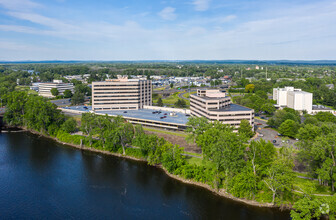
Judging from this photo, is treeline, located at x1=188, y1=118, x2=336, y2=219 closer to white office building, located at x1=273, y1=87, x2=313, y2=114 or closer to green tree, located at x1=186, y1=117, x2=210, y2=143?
green tree, located at x1=186, y1=117, x2=210, y2=143

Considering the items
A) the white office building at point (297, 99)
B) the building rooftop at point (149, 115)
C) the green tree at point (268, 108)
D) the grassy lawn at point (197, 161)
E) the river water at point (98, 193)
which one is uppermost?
the white office building at point (297, 99)

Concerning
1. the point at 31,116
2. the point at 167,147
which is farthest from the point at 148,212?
the point at 31,116

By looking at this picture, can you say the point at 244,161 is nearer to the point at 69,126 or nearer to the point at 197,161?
the point at 197,161

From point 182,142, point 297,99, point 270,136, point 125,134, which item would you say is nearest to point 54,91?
point 125,134

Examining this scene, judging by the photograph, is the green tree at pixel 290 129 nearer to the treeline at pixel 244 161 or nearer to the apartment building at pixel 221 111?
the apartment building at pixel 221 111

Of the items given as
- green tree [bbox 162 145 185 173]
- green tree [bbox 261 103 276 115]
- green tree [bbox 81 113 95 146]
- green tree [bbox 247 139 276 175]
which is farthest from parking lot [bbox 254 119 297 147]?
green tree [bbox 81 113 95 146]

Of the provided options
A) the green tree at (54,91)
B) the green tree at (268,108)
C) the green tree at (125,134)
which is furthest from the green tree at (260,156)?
the green tree at (54,91)
